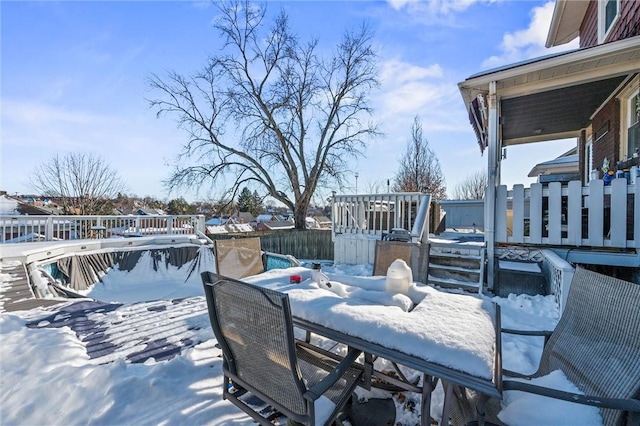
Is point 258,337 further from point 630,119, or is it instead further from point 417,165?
point 417,165

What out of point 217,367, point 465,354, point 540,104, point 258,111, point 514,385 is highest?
point 258,111

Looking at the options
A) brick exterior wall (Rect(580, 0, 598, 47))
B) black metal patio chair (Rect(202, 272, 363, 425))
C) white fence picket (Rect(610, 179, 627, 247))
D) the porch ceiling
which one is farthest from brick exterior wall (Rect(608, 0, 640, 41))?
black metal patio chair (Rect(202, 272, 363, 425))

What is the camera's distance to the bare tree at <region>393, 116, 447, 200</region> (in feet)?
54.3

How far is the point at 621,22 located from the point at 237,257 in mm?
7769

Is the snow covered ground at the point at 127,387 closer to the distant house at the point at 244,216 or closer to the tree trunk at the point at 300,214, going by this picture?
the tree trunk at the point at 300,214

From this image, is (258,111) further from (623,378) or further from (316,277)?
(623,378)

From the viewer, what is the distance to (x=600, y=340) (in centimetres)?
147

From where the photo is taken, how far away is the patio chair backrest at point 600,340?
1.28 meters

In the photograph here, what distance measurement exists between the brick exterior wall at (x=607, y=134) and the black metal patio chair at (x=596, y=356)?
18.6 feet

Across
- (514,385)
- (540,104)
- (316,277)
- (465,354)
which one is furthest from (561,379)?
(540,104)

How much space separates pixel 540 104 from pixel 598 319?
5.70m

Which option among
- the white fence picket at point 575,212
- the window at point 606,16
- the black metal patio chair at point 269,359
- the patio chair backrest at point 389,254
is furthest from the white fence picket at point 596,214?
the black metal patio chair at point 269,359

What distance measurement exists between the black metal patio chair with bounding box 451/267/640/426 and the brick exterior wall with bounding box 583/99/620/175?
18.6 feet

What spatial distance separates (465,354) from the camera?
3.86 ft
